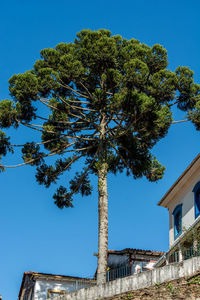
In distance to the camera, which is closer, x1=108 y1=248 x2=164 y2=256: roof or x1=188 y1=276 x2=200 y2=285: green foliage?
x1=188 y1=276 x2=200 y2=285: green foliage

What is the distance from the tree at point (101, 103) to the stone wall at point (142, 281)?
232 centimetres

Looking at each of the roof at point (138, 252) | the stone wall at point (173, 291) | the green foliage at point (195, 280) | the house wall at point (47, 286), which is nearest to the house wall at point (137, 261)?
the roof at point (138, 252)

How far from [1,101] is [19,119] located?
59.1 inches

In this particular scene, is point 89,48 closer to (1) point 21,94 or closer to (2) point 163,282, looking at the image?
(1) point 21,94

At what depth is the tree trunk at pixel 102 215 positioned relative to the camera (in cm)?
2284

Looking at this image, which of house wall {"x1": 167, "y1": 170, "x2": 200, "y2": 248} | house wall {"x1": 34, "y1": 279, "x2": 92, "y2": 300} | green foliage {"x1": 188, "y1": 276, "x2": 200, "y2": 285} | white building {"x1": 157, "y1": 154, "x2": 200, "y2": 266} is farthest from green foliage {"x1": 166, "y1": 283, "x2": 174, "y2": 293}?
house wall {"x1": 34, "y1": 279, "x2": 92, "y2": 300}

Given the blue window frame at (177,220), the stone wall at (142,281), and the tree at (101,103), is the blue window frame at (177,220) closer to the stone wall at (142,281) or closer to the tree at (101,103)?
the tree at (101,103)

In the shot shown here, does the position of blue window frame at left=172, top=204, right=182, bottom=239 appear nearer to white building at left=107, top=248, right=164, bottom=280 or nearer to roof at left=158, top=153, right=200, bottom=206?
roof at left=158, top=153, right=200, bottom=206

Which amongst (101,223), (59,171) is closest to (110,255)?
(59,171)

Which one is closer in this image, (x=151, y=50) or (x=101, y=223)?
(x=101, y=223)

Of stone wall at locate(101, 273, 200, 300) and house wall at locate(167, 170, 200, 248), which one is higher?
house wall at locate(167, 170, 200, 248)

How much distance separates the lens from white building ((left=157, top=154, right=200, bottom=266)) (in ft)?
82.1

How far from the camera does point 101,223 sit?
24.0 meters

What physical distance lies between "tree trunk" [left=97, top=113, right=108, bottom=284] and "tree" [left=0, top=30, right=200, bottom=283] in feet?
0.14
